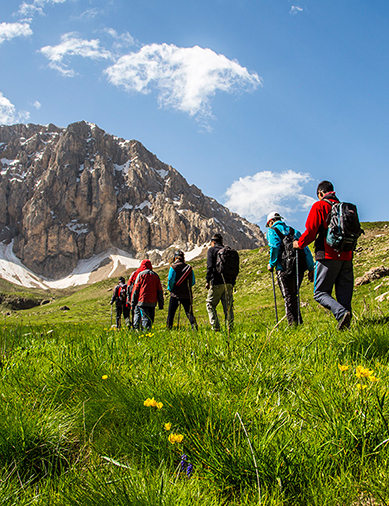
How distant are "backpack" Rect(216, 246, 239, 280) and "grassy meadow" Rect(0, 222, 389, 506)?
563 centimetres

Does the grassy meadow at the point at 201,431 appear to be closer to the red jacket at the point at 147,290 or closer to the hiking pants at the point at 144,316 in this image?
the hiking pants at the point at 144,316

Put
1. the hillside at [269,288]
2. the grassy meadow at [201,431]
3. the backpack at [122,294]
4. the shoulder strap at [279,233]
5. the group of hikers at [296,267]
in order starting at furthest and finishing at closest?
the backpack at [122,294]
the hillside at [269,288]
the shoulder strap at [279,233]
the group of hikers at [296,267]
the grassy meadow at [201,431]

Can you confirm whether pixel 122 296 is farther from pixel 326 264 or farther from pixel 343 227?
pixel 343 227

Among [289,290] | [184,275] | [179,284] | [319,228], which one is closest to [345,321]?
[319,228]

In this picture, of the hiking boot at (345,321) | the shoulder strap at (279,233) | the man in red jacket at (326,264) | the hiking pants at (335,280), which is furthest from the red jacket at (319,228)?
the shoulder strap at (279,233)

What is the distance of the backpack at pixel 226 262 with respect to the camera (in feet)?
30.5

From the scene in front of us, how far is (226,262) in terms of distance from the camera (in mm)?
9320

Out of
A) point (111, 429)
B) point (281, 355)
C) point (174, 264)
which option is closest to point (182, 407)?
point (111, 429)

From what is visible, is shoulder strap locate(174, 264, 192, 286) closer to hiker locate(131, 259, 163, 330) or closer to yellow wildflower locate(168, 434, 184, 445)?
hiker locate(131, 259, 163, 330)

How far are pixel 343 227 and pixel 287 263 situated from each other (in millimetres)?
2578

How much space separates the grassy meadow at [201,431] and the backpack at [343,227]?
7.40 feet

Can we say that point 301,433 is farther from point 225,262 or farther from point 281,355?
point 225,262

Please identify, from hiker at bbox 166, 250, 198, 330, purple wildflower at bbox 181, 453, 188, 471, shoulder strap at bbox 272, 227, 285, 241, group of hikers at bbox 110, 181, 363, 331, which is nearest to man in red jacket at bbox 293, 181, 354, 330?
group of hikers at bbox 110, 181, 363, 331

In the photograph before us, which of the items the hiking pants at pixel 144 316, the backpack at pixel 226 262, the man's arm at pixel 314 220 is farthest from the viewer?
the hiking pants at pixel 144 316
